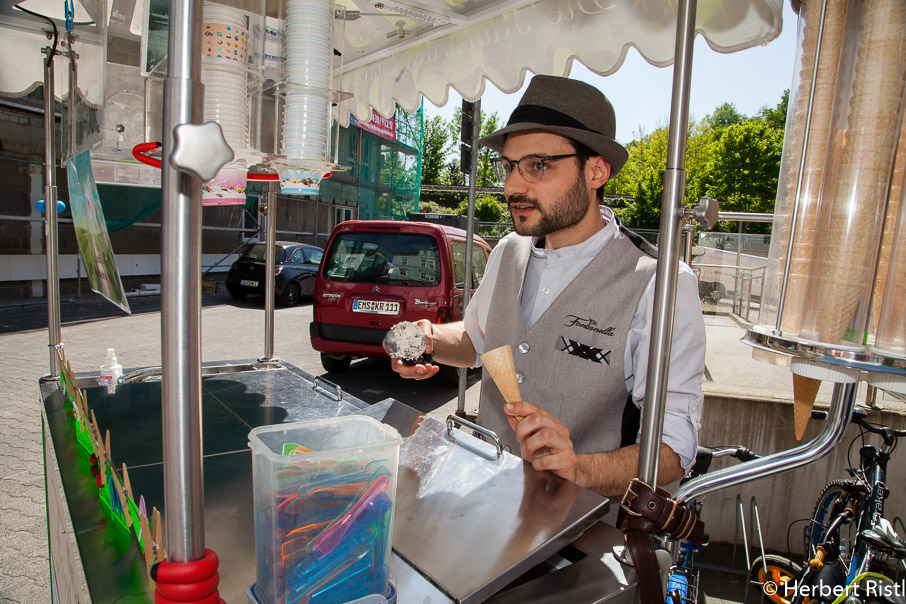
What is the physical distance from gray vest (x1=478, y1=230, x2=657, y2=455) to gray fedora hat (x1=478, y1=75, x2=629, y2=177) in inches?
13.2

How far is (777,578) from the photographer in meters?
3.05

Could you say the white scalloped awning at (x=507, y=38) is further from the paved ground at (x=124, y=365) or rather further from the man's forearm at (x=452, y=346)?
the paved ground at (x=124, y=365)

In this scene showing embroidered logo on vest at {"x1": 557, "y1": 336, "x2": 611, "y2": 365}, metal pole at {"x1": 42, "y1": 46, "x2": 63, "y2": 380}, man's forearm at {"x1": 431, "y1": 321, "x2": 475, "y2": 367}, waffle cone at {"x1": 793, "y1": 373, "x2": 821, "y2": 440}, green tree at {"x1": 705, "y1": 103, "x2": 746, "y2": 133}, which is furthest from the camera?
green tree at {"x1": 705, "y1": 103, "x2": 746, "y2": 133}

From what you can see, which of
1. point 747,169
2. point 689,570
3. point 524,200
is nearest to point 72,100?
point 524,200

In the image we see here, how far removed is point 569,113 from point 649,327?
73 cm

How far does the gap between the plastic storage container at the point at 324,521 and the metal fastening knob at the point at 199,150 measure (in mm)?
397

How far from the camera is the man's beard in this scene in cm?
183

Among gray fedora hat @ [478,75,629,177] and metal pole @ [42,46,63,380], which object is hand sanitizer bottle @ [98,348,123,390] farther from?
gray fedora hat @ [478,75,629,177]

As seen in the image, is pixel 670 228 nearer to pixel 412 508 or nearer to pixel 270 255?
pixel 412 508

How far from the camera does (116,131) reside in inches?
56.8

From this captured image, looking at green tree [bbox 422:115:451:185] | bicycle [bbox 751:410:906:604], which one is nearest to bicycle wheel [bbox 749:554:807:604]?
bicycle [bbox 751:410:906:604]

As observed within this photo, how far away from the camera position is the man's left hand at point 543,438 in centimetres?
126

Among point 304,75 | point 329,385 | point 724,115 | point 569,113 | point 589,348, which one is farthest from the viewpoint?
point 724,115

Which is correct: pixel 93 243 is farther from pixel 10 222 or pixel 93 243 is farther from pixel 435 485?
pixel 10 222
